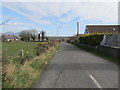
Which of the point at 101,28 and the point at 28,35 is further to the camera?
the point at 28,35

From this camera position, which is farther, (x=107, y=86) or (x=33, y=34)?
(x=33, y=34)

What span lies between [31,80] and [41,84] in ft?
2.01

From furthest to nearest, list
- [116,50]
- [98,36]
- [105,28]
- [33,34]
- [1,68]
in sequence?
[33,34]
[105,28]
[98,36]
[116,50]
[1,68]

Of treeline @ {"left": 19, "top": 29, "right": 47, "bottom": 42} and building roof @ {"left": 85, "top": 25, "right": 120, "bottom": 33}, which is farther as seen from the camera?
treeline @ {"left": 19, "top": 29, "right": 47, "bottom": 42}

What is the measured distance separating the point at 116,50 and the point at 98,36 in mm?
8380

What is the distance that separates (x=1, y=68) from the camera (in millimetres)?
5004

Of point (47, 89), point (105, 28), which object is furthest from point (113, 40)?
point (105, 28)

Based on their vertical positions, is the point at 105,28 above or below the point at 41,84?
above

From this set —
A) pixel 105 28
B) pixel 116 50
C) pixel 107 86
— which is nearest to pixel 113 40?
pixel 116 50

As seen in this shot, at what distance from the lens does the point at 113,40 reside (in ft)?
56.5

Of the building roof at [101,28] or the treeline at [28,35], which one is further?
the treeline at [28,35]

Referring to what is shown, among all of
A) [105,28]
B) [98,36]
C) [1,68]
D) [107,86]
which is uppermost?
[105,28]

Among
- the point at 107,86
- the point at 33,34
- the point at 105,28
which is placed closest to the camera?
the point at 107,86

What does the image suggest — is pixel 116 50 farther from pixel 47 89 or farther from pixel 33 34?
pixel 33 34
